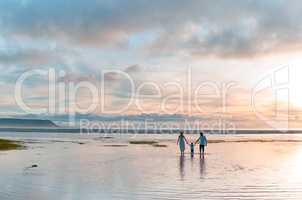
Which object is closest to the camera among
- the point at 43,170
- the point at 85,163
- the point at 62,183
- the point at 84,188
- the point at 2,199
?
the point at 2,199

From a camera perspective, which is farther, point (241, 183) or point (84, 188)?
point (241, 183)

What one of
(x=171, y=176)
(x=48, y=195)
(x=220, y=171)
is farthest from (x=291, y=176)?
(x=48, y=195)

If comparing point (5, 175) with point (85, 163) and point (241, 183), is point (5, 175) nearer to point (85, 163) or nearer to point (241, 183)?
point (85, 163)

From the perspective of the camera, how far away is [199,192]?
16.3 m

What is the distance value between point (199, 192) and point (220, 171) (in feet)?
24.1

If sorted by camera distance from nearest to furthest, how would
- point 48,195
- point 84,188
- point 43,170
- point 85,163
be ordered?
point 48,195, point 84,188, point 43,170, point 85,163

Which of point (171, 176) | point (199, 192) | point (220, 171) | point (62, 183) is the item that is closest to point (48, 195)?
point (62, 183)

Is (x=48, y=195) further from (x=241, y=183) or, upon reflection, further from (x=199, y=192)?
(x=241, y=183)

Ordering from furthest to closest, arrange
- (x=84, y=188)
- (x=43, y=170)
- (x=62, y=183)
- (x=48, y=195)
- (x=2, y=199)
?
1. (x=43, y=170)
2. (x=62, y=183)
3. (x=84, y=188)
4. (x=48, y=195)
5. (x=2, y=199)

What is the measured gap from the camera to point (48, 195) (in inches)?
610

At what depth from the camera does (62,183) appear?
18.4 metres

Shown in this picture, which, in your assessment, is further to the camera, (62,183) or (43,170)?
(43,170)

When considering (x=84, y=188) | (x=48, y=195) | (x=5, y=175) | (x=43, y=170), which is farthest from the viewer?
(x=43, y=170)

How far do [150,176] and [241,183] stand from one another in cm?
435
